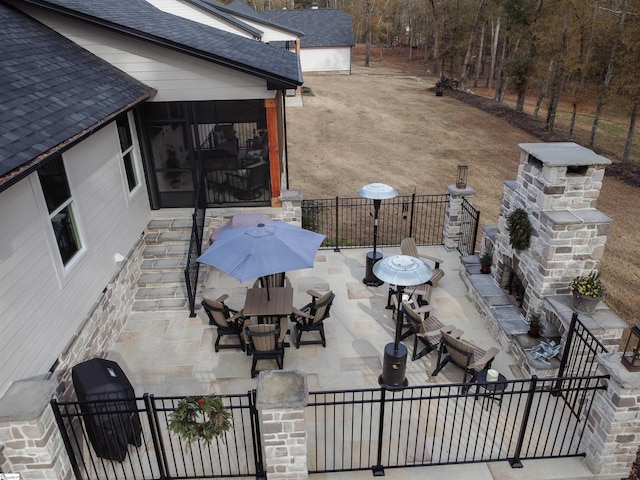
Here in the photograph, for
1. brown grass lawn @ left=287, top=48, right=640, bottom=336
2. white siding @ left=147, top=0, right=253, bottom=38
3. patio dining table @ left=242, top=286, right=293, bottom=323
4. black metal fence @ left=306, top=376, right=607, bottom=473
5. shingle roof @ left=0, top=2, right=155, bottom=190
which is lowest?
brown grass lawn @ left=287, top=48, right=640, bottom=336

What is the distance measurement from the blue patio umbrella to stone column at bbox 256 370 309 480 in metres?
2.01

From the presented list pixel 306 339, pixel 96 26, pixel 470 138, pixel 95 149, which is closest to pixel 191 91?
pixel 96 26

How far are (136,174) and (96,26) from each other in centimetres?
315

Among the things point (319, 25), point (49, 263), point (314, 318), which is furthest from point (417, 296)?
point (319, 25)

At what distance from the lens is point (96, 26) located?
9398 millimetres

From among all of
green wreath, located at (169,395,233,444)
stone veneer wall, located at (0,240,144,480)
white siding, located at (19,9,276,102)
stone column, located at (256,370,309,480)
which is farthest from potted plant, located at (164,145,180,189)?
stone column, located at (256,370,309,480)

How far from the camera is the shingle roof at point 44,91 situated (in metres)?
5.48

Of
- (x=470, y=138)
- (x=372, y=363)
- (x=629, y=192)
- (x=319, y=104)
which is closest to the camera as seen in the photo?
(x=372, y=363)

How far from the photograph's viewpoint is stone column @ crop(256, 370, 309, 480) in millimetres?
5066

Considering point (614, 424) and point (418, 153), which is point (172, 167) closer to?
point (614, 424)

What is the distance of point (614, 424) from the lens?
555 cm

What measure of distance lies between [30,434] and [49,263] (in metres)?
2.47

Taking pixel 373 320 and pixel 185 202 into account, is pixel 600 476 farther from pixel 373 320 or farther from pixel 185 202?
pixel 185 202

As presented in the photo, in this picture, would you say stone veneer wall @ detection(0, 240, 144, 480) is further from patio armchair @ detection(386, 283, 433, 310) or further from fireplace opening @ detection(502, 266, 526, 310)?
fireplace opening @ detection(502, 266, 526, 310)
